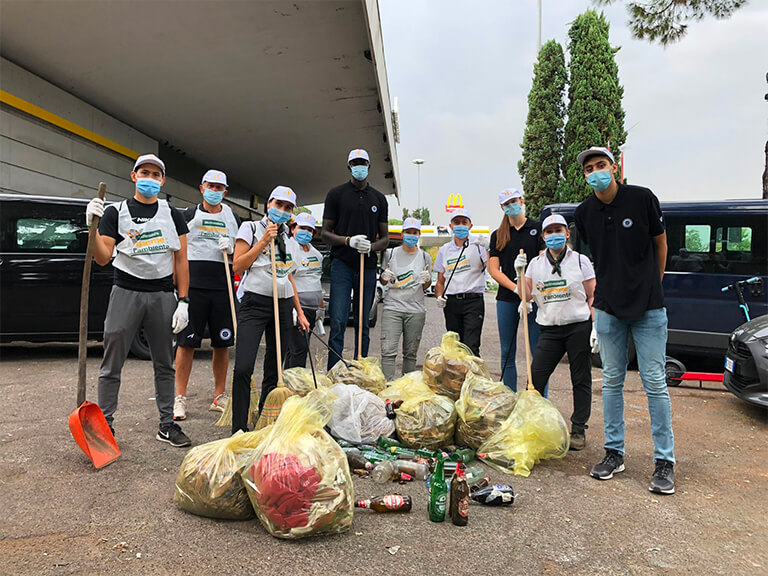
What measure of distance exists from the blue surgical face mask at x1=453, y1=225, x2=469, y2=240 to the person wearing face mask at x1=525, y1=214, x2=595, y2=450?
1011 millimetres

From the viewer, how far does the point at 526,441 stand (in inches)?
140

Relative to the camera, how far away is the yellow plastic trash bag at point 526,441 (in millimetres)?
3479

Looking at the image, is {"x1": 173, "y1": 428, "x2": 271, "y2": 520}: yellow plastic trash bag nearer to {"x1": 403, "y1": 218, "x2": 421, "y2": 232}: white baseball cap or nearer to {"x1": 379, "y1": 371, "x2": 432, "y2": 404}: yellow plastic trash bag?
{"x1": 379, "y1": 371, "x2": 432, "y2": 404}: yellow plastic trash bag

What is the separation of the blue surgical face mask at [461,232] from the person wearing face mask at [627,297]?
1.56m

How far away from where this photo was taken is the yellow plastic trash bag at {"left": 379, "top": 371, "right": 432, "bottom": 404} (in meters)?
4.06

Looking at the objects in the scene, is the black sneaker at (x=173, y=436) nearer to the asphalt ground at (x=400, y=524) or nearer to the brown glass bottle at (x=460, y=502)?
the asphalt ground at (x=400, y=524)

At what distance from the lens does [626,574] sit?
2.29 metres

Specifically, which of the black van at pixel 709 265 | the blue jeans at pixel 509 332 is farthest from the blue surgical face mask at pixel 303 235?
the black van at pixel 709 265

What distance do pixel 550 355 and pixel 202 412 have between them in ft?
9.62

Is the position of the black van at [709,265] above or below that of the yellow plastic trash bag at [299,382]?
above

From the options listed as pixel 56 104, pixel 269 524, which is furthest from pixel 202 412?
pixel 56 104

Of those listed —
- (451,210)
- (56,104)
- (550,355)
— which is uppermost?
(56,104)

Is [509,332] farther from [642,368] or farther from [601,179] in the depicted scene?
[601,179]

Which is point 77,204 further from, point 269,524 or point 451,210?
point 269,524
